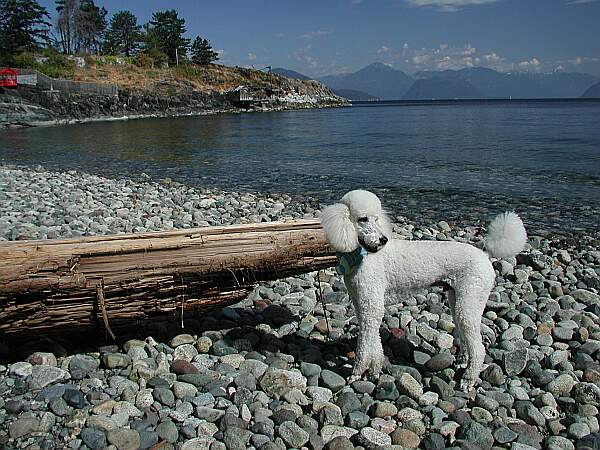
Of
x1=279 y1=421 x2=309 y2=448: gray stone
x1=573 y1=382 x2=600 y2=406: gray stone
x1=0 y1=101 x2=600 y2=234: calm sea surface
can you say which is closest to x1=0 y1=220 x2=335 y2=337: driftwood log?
x1=279 y1=421 x2=309 y2=448: gray stone

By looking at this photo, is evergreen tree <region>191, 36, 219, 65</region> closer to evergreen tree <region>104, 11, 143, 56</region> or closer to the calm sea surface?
evergreen tree <region>104, 11, 143, 56</region>

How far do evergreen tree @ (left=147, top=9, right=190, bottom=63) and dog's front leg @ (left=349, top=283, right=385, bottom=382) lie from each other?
8954cm

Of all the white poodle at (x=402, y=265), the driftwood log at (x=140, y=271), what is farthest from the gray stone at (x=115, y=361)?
the white poodle at (x=402, y=265)

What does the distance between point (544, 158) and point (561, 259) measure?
49.9ft

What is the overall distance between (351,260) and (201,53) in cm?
9371

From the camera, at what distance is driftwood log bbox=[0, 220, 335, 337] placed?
408 centimetres

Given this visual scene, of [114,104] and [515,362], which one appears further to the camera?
[114,104]

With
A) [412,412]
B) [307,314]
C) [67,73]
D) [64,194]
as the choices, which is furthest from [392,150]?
[67,73]

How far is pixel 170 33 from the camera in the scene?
87.9 metres

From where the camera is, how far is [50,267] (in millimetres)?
4059

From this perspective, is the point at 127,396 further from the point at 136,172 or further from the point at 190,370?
the point at 136,172

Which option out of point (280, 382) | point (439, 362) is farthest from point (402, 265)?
point (280, 382)

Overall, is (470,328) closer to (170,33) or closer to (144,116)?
(144,116)

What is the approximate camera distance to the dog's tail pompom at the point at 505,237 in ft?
13.0
